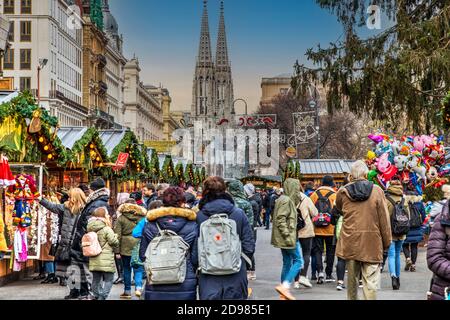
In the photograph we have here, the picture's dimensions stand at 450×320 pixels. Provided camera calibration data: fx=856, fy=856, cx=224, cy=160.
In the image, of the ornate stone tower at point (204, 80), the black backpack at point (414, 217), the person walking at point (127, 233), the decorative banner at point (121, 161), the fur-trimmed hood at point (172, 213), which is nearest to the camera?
the fur-trimmed hood at point (172, 213)

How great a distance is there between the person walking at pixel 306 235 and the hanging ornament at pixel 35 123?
493cm

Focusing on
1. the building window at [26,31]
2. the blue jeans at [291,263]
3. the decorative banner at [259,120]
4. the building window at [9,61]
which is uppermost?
the building window at [26,31]

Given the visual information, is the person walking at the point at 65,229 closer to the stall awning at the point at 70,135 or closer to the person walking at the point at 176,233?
the person walking at the point at 176,233

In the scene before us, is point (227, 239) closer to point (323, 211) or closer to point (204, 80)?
point (323, 211)

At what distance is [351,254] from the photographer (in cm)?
932

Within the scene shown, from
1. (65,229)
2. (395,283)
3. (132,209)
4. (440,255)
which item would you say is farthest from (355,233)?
(65,229)

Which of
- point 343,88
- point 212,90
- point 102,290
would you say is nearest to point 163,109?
point 212,90

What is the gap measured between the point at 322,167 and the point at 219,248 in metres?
36.0

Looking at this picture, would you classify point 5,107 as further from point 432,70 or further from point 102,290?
point 432,70

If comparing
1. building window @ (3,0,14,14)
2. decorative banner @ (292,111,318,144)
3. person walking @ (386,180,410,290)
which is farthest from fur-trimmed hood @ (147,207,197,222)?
building window @ (3,0,14,14)

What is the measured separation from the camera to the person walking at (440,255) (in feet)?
20.9

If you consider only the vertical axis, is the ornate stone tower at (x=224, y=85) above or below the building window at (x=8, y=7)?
above

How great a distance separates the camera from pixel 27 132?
1491cm

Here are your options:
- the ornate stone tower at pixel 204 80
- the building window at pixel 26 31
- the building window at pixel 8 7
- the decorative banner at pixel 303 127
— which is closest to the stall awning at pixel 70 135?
the decorative banner at pixel 303 127
